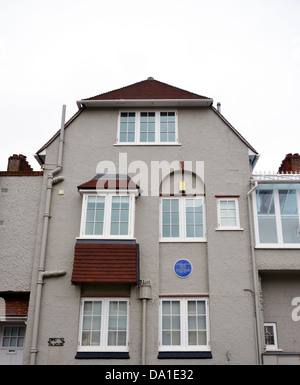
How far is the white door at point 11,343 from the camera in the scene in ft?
51.4

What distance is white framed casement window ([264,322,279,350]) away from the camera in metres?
15.3

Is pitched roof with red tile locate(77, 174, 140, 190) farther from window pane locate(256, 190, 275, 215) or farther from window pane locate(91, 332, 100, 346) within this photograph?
window pane locate(91, 332, 100, 346)

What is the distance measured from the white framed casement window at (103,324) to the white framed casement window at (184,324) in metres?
1.26

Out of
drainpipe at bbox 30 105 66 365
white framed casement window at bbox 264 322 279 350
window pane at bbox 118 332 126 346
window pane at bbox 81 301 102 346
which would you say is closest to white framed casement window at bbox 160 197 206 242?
window pane at bbox 81 301 102 346

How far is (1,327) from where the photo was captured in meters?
16.1

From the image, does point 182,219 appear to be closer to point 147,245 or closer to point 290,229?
point 147,245

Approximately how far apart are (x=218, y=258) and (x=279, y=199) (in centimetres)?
324

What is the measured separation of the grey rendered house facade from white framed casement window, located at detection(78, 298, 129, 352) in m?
0.03

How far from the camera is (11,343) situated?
1597 cm

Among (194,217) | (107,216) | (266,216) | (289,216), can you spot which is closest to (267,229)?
(266,216)
